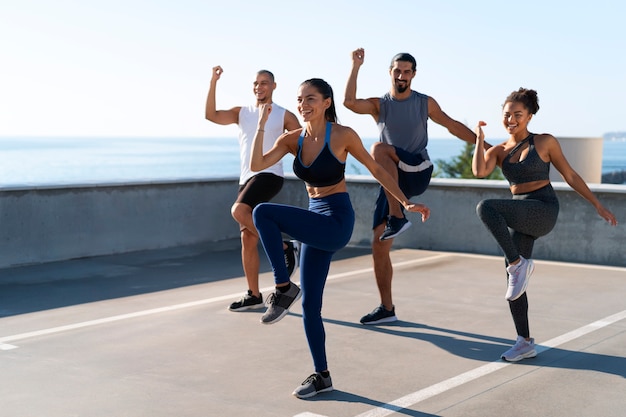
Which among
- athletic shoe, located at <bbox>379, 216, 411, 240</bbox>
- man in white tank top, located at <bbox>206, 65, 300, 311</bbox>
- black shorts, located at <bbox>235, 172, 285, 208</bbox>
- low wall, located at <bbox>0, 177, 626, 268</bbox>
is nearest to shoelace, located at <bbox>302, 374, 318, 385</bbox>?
athletic shoe, located at <bbox>379, 216, 411, 240</bbox>

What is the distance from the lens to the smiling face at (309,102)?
5730 millimetres

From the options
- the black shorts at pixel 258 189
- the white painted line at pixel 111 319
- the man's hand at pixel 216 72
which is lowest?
the white painted line at pixel 111 319

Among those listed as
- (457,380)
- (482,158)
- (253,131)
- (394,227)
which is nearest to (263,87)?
(253,131)

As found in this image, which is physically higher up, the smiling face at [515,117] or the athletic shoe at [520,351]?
the smiling face at [515,117]

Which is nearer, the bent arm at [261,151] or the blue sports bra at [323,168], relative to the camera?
the blue sports bra at [323,168]

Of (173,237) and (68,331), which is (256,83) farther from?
(173,237)

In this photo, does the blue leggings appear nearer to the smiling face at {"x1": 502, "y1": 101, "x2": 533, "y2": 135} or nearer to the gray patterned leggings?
the gray patterned leggings

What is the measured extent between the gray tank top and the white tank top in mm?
1006

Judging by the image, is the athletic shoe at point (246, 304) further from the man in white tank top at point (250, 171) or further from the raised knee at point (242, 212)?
the raised knee at point (242, 212)

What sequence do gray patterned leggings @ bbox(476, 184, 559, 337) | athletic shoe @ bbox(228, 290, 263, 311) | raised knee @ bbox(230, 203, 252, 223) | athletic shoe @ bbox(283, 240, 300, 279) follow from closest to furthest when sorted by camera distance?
gray patterned leggings @ bbox(476, 184, 559, 337) < athletic shoe @ bbox(283, 240, 300, 279) < raised knee @ bbox(230, 203, 252, 223) < athletic shoe @ bbox(228, 290, 263, 311)

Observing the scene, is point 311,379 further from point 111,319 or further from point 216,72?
point 216,72

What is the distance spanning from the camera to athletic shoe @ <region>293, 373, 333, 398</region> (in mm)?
5598

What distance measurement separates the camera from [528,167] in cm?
660

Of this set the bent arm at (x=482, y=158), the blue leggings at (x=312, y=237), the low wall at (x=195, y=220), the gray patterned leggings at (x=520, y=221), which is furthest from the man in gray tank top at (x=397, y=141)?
the low wall at (x=195, y=220)
